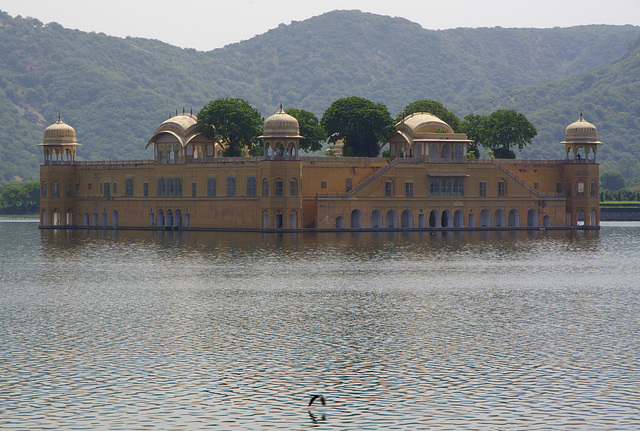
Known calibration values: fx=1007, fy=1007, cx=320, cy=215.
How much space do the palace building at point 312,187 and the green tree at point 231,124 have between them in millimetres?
1570

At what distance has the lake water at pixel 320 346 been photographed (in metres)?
24.0

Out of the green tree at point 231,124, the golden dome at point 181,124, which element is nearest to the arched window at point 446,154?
the green tree at point 231,124

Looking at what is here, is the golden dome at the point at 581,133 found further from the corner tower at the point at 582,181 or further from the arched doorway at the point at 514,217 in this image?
the arched doorway at the point at 514,217

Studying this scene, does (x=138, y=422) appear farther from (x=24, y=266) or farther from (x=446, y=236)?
(x=446, y=236)

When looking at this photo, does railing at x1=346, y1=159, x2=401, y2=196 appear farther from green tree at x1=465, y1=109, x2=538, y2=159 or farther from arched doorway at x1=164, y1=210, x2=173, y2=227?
green tree at x1=465, y1=109, x2=538, y2=159

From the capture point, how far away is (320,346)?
32.1m

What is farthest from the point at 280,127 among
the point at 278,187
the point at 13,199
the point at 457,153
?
the point at 13,199

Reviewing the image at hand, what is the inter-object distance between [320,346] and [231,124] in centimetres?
8983

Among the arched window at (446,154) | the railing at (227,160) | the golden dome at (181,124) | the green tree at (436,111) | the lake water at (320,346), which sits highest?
the green tree at (436,111)

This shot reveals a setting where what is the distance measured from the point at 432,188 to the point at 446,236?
13.7 meters

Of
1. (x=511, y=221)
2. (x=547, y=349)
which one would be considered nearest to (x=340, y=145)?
(x=511, y=221)

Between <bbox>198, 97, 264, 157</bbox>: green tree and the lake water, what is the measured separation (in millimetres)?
57812

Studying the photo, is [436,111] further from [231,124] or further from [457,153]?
[231,124]

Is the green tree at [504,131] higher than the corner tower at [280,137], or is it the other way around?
the green tree at [504,131]
